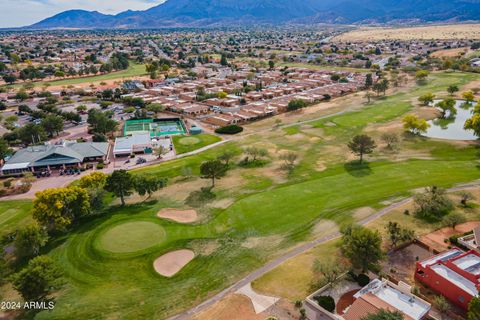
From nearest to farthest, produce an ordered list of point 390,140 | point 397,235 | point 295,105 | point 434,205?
1. point 397,235
2. point 434,205
3. point 390,140
4. point 295,105

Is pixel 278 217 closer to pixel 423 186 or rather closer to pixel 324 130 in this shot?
pixel 423 186

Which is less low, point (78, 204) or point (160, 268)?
point (78, 204)

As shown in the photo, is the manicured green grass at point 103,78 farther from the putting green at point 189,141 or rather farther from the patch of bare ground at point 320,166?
the patch of bare ground at point 320,166

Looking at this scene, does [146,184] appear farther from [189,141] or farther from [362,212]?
[362,212]

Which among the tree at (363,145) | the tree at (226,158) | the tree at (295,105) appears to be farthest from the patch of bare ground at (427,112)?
the tree at (226,158)

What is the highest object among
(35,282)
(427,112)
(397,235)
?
(427,112)

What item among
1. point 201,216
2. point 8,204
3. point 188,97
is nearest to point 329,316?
point 201,216

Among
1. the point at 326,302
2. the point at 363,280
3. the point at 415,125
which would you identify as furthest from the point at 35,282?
the point at 415,125
